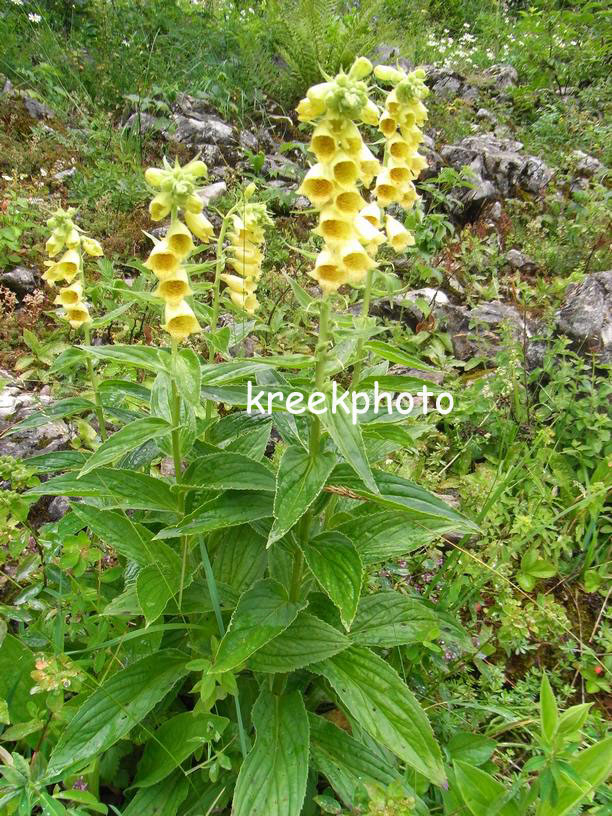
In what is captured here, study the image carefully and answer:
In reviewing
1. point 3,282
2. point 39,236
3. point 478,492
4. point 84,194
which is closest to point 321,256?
point 478,492

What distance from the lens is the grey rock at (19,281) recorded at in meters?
4.62

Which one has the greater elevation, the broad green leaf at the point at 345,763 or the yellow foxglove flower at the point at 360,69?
the yellow foxglove flower at the point at 360,69

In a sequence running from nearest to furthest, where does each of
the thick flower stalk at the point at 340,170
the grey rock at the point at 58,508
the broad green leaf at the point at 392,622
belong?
the thick flower stalk at the point at 340,170 → the broad green leaf at the point at 392,622 → the grey rock at the point at 58,508

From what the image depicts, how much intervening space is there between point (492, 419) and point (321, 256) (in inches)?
94.0

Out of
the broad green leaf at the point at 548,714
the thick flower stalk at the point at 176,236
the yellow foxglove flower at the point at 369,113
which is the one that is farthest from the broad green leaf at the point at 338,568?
the yellow foxglove flower at the point at 369,113

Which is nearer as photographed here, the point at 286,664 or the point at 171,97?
the point at 286,664

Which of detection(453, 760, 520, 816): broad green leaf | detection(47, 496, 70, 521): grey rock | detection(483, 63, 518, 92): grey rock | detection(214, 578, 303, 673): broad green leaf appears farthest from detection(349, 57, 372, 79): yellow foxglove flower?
detection(483, 63, 518, 92): grey rock

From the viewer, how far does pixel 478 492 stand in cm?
294

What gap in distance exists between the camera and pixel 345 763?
206 centimetres

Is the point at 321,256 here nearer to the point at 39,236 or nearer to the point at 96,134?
the point at 39,236

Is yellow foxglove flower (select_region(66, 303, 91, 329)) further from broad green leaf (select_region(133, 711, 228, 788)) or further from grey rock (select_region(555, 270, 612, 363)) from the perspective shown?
grey rock (select_region(555, 270, 612, 363))

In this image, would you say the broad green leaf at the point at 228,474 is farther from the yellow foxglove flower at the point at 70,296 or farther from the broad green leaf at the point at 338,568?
the yellow foxglove flower at the point at 70,296

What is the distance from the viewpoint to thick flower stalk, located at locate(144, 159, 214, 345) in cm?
182

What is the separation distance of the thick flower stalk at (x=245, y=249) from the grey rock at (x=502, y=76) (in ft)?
31.0
